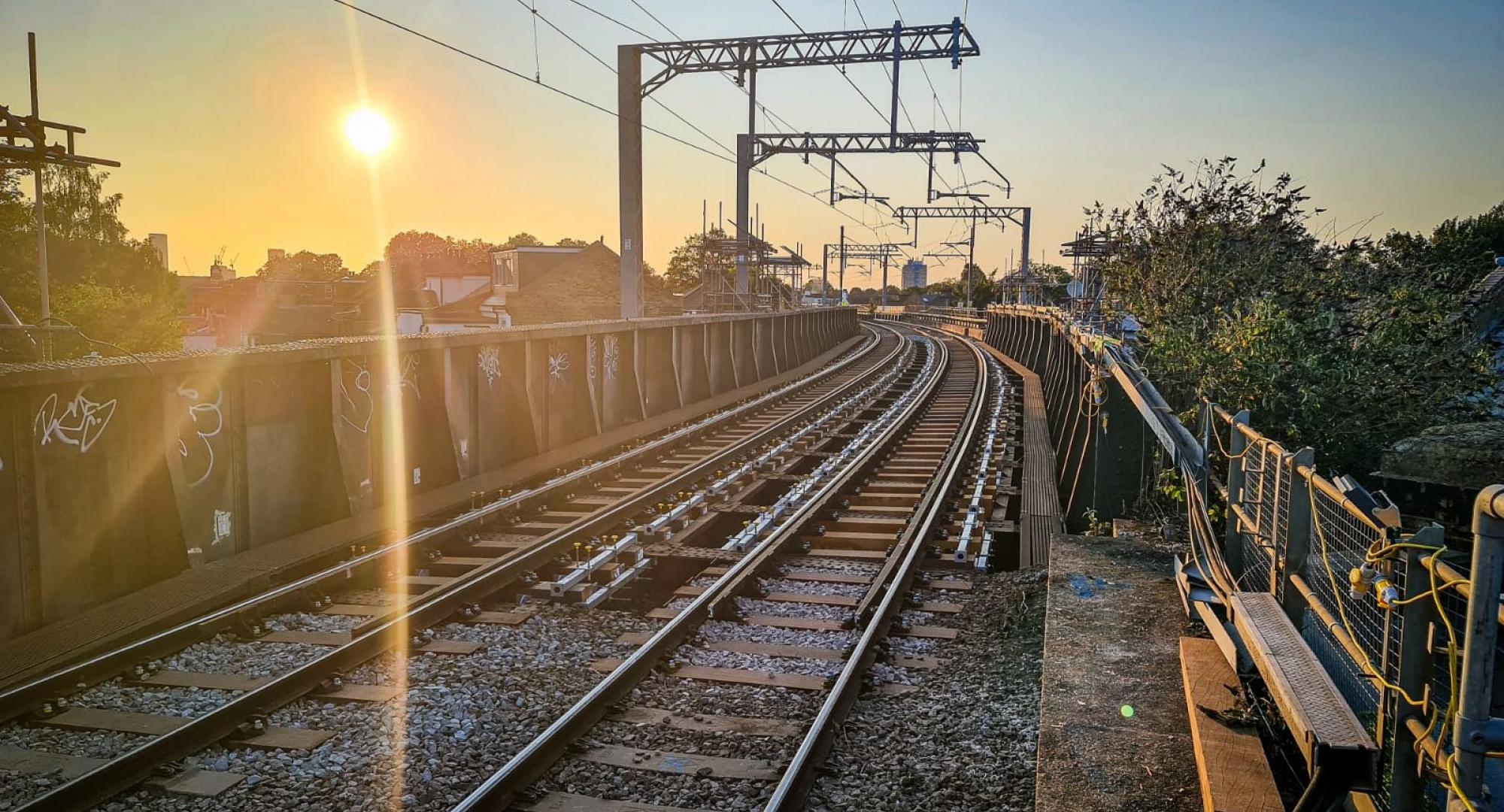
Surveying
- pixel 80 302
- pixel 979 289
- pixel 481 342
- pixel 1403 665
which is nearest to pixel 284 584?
pixel 481 342

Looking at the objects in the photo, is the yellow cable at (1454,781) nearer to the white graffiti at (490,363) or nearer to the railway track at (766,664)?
the railway track at (766,664)

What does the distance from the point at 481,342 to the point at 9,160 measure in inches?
292

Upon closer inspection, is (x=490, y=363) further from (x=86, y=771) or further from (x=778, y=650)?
(x=86, y=771)

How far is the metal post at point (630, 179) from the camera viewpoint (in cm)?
2220

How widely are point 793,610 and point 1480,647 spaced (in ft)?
18.2

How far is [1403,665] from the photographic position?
11.7 ft

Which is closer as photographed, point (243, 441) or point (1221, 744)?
point (1221, 744)

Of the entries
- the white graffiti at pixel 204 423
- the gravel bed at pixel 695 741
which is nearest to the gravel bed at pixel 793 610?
the gravel bed at pixel 695 741

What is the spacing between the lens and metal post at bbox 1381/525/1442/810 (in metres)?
3.45

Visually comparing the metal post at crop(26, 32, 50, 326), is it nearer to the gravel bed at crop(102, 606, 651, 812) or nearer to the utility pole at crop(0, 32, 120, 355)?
the utility pole at crop(0, 32, 120, 355)

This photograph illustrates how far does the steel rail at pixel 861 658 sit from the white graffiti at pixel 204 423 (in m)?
5.57

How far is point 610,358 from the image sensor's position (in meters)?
17.7

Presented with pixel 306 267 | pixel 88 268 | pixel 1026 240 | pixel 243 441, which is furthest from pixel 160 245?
pixel 243 441

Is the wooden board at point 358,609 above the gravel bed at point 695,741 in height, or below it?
above
